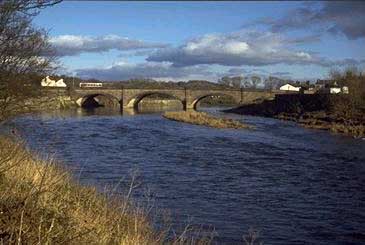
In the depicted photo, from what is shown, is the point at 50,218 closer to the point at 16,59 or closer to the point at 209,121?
the point at 16,59

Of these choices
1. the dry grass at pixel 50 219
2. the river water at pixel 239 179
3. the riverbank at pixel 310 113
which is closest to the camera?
the dry grass at pixel 50 219

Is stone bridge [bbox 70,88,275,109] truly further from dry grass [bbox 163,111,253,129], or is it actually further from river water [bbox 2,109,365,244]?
river water [bbox 2,109,365,244]

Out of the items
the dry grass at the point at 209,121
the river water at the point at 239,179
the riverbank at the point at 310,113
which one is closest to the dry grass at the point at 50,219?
the river water at the point at 239,179

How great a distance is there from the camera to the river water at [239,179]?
1345 cm

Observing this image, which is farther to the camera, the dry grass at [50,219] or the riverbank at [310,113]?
the riverbank at [310,113]

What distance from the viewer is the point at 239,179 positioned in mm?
21312

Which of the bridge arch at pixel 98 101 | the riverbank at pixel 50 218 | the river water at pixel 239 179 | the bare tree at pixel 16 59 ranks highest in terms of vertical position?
the bare tree at pixel 16 59

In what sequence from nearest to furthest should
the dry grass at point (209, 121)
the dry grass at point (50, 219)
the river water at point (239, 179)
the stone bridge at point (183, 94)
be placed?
1. the dry grass at point (50, 219)
2. the river water at point (239, 179)
3. the dry grass at point (209, 121)
4. the stone bridge at point (183, 94)

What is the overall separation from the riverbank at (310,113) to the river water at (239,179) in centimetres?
1498

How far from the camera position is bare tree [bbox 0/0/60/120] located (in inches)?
539

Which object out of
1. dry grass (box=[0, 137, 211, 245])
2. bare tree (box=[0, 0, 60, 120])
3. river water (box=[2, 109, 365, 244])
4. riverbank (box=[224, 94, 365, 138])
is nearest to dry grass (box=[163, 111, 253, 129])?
riverbank (box=[224, 94, 365, 138])

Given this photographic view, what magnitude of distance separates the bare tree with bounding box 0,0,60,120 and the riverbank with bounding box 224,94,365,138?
36.1 m

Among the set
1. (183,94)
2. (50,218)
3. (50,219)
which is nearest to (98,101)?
(183,94)

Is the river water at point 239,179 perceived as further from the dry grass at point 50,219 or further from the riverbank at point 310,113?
the riverbank at point 310,113
